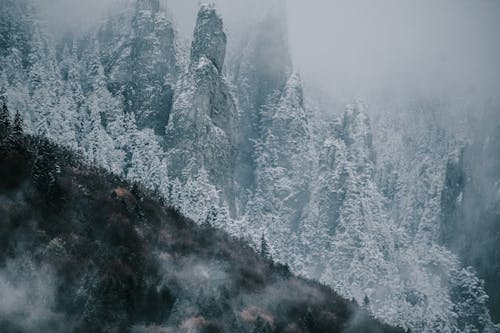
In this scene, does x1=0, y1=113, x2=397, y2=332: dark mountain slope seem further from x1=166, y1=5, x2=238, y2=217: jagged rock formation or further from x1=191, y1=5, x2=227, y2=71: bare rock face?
x1=191, y1=5, x2=227, y2=71: bare rock face

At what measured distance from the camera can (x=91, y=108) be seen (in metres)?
134

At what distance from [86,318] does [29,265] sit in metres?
4.64

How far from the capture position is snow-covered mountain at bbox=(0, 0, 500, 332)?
124438 mm

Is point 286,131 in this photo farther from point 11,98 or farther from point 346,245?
point 11,98

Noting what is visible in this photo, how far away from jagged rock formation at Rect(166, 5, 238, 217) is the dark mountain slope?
78374 millimetres

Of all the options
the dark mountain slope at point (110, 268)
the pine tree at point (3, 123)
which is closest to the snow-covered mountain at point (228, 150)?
the dark mountain slope at point (110, 268)

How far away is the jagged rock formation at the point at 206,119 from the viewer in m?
134

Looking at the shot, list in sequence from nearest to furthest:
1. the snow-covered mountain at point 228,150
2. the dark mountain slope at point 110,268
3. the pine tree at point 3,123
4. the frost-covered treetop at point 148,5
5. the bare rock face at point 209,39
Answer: the dark mountain slope at point 110,268 → the pine tree at point 3,123 → the snow-covered mountain at point 228,150 → the bare rock face at point 209,39 → the frost-covered treetop at point 148,5

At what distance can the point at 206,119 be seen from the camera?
142 m

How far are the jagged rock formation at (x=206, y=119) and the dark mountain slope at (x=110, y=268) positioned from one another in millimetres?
78374

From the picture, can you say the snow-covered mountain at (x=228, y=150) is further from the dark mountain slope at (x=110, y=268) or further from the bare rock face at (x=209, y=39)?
the dark mountain slope at (x=110, y=268)

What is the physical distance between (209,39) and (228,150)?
1209 inches

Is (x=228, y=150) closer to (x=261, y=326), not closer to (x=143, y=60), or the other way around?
(x=143, y=60)

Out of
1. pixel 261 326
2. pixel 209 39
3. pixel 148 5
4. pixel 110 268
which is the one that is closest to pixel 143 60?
pixel 209 39
